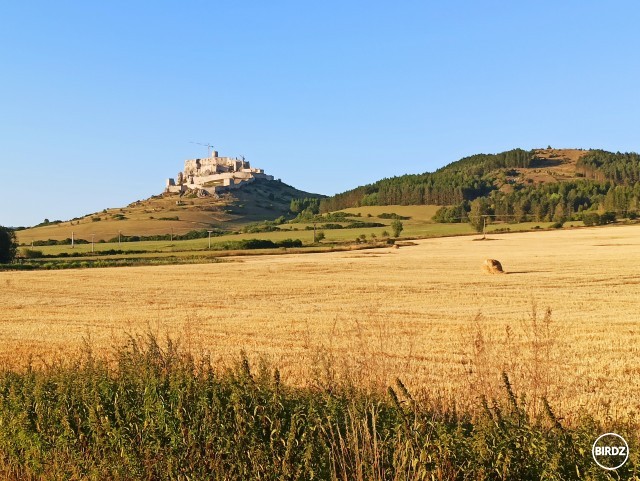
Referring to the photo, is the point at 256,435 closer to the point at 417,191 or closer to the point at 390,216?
the point at 390,216

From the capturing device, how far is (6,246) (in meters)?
73.2

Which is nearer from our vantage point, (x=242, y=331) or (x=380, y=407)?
(x=380, y=407)

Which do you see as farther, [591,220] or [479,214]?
[479,214]

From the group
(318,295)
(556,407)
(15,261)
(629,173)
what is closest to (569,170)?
(629,173)

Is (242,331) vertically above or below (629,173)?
below

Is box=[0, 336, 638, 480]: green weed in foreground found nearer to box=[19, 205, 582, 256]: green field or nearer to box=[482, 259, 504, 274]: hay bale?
box=[482, 259, 504, 274]: hay bale

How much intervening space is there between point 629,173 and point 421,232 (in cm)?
9622

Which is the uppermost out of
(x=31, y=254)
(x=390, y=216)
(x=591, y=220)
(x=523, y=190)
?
(x=523, y=190)

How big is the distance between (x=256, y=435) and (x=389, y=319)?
50.9 ft

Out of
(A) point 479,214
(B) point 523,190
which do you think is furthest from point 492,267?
(B) point 523,190

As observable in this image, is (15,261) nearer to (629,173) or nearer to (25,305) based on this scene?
(25,305)

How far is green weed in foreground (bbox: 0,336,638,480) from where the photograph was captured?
18.7ft

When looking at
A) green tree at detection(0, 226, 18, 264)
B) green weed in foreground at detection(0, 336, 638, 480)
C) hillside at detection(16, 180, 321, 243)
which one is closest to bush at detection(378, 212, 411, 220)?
hillside at detection(16, 180, 321, 243)

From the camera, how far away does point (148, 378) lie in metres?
8.30
